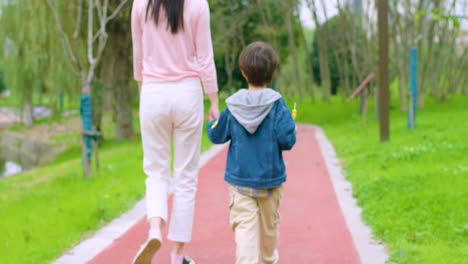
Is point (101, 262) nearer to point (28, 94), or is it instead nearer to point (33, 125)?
point (28, 94)

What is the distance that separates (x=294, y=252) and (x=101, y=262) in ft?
4.64

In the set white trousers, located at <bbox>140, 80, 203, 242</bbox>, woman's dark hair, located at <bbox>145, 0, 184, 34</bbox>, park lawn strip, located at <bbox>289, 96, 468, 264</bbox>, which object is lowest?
park lawn strip, located at <bbox>289, 96, 468, 264</bbox>

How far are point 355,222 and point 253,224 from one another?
2.08 meters

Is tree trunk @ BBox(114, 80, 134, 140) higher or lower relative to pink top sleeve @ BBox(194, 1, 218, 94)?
lower

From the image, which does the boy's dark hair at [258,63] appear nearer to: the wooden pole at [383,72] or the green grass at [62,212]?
the green grass at [62,212]

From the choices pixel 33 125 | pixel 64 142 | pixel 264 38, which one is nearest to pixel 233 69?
pixel 264 38

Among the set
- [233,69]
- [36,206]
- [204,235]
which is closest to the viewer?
[204,235]

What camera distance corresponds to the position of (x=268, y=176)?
10.1ft

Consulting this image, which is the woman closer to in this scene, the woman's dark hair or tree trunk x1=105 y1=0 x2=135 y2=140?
the woman's dark hair

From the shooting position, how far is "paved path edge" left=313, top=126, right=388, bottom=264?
394 cm

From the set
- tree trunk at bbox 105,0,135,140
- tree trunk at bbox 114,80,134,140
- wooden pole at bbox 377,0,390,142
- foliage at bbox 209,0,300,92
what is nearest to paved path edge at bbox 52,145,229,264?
wooden pole at bbox 377,0,390,142

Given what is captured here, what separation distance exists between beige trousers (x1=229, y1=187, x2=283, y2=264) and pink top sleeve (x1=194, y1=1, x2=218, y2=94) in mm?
676

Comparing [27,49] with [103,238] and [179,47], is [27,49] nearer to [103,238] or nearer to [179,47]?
[103,238]

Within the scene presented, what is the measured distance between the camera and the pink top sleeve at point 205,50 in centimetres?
326
